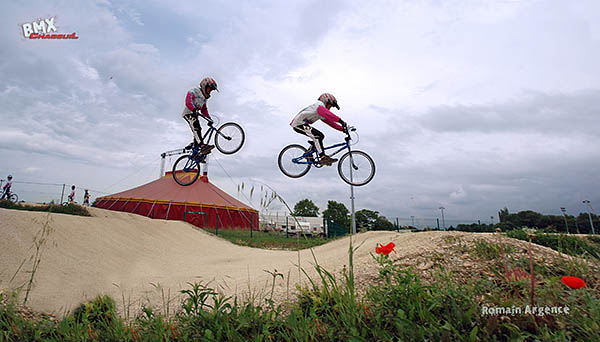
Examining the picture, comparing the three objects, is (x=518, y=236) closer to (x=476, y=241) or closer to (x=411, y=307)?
(x=476, y=241)

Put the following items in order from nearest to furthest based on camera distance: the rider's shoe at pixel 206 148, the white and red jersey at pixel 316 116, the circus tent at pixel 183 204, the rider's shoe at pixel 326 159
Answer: the white and red jersey at pixel 316 116 → the rider's shoe at pixel 326 159 → the rider's shoe at pixel 206 148 → the circus tent at pixel 183 204

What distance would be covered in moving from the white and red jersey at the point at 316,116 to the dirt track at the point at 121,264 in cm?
288

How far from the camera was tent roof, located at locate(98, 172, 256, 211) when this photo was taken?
845 inches

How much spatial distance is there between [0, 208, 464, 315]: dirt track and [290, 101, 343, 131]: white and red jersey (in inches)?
113

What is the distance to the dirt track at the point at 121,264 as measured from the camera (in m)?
4.05

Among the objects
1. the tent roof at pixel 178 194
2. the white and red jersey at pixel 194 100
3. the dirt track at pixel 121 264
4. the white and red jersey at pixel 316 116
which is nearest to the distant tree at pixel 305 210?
the dirt track at pixel 121 264

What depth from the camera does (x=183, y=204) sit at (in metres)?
21.1

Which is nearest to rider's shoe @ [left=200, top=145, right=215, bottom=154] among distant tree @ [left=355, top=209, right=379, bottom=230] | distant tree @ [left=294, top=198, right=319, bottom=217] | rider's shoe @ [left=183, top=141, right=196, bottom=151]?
rider's shoe @ [left=183, top=141, right=196, bottom=151]

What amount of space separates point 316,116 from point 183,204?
1709cm

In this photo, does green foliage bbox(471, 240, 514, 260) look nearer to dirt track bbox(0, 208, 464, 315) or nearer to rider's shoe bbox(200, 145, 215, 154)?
dirt track bbox(0, 208, 464, 315)

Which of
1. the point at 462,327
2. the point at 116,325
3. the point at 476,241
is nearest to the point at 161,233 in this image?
the point at 116,325

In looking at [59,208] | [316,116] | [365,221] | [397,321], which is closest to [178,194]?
[59,208]

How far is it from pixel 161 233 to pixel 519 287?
38.5ft

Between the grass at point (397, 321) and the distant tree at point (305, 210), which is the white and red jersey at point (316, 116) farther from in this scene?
the grass at point (397, 321)
